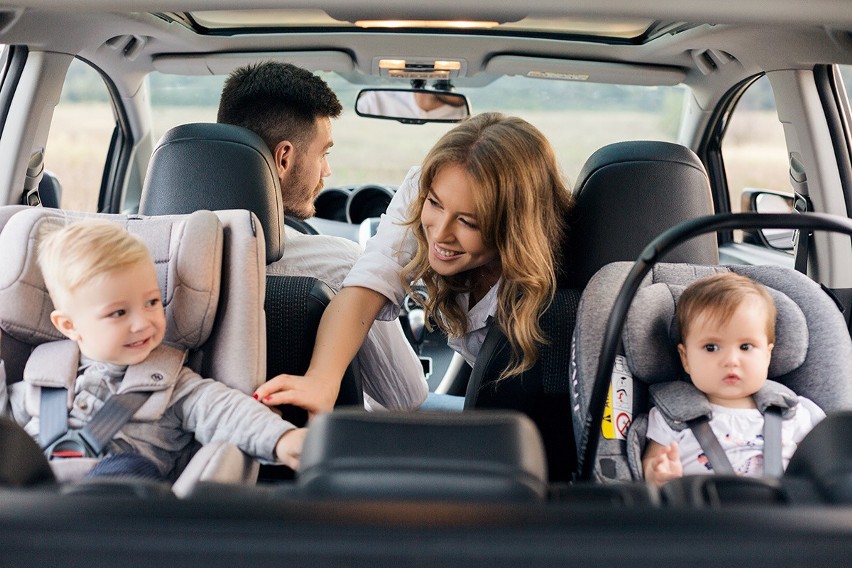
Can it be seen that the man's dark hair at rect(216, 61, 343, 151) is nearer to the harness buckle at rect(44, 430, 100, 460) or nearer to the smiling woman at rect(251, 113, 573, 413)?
the smiling woman at rect(251, 113, 573, 413)

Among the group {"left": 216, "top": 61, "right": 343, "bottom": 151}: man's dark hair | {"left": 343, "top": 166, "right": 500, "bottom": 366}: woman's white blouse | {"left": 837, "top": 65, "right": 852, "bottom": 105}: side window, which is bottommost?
{"left": 343, "top": 166, "right": 500, "bottom": 366}: woman's white blouse

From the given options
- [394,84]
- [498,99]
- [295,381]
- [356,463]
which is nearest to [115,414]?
[295,381]

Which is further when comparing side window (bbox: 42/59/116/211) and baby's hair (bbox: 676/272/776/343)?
side window (bbox: 42/59/116/211)

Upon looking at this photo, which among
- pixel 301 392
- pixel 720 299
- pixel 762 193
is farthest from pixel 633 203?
pixel 762 193

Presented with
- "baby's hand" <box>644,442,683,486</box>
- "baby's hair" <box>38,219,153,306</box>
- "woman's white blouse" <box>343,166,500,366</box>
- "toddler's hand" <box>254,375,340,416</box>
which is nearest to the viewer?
"baby's hair" <box>38,219,153,306</box>

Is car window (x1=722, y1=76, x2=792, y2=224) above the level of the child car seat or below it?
above

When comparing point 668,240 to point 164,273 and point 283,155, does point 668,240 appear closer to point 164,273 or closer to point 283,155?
point 164,273

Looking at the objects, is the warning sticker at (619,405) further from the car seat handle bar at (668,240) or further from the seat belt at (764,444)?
the car seat handle bar at (668,240)

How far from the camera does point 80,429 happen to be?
207 cm

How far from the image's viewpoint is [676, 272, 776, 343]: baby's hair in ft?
7.35

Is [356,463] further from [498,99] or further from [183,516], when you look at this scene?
[498,99]

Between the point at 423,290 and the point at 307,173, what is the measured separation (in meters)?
1.02

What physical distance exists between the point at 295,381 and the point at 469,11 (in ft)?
3.41

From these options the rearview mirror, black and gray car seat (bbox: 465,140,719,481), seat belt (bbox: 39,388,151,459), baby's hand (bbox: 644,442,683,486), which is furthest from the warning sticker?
the rearview mirror
